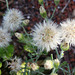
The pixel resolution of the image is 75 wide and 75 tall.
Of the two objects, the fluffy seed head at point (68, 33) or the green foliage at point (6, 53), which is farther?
the green foliage at point (6, 53)

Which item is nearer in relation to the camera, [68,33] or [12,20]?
[68,33]

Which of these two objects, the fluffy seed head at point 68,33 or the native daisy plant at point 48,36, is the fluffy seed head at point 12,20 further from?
the fluffy seed head at point 68,33

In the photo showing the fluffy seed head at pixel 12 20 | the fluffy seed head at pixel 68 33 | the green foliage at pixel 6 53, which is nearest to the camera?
the fluffy seed head at pixel 68 33

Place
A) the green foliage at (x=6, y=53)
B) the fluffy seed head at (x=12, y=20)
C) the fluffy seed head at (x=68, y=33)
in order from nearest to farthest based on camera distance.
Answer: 1. the fluffy seed head at (x=68, y=33)
2. the fluffy seed head at (x=12, y=20)
3. the green foliage at (x=6, y=53)

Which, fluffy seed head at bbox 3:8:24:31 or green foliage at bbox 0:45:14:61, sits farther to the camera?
green foliage at bbox 0:45:14:61

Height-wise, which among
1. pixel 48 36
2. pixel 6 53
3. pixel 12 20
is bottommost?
pixel 6 53

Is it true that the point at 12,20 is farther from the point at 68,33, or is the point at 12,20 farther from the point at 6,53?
the point at 68,33

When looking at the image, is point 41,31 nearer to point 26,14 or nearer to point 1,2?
point 26,14

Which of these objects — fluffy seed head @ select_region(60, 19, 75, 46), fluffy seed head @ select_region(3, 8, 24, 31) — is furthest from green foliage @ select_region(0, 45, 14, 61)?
fluffy seed head @ select_region(60, 19, 75, 46)

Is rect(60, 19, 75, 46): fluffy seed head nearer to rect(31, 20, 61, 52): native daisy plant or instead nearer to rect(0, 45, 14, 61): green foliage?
rect(31, 20, 61, 52): native daisy plant

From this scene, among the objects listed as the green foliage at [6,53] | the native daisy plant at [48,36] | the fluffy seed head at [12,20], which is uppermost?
the fluffy seed head at [12,20]

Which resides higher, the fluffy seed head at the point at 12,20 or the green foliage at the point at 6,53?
the fluffy seed head at the point at 12,20

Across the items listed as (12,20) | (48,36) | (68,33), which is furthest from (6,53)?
(68,33)

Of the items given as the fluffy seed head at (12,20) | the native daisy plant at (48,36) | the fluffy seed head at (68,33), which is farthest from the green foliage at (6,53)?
the fluffy seed head at (68,33)
